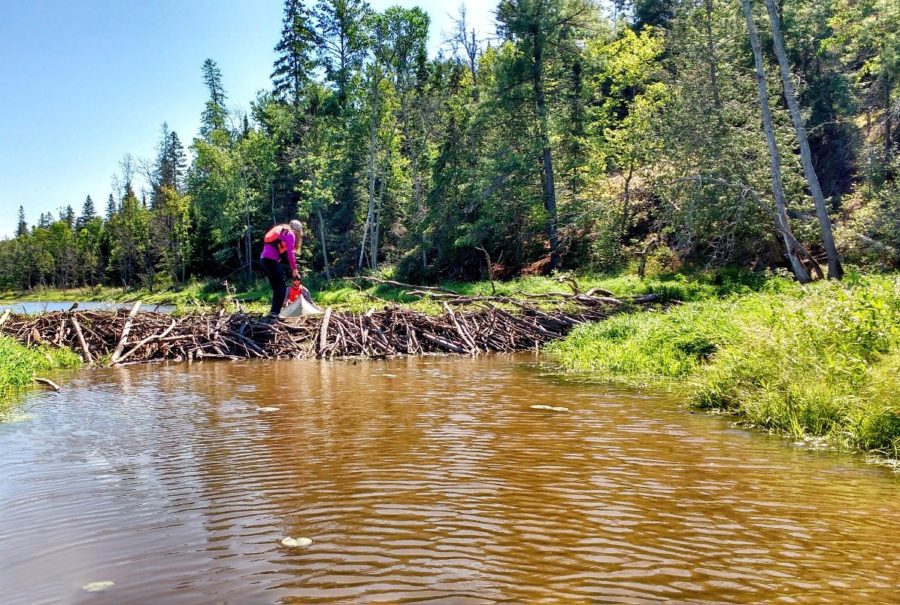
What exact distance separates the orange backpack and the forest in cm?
972

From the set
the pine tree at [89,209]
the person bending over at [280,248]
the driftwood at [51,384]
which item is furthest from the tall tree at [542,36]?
the pine tree at [89,209]

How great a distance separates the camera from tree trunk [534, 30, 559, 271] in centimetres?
2998

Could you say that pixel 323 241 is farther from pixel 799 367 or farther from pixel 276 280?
pixel 799 367

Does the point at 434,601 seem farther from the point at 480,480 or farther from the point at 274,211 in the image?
the point at 274,211

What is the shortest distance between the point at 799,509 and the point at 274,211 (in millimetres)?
49664

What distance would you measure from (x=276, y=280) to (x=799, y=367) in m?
11.0

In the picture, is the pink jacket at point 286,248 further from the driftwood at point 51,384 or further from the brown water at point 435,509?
the brown water at point 435,509

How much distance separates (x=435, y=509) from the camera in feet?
14.7

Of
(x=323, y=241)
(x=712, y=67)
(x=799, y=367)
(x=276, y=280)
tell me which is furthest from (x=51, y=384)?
(x=323, y=241)

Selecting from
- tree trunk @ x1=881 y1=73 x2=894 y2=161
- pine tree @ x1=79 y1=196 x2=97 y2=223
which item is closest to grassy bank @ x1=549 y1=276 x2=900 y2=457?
tree trunk @ x1=881 y1=73 x2=894 y2=161

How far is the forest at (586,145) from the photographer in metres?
23.2

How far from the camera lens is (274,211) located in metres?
50.4

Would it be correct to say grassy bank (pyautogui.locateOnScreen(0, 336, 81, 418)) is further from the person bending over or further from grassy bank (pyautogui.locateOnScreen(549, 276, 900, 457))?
grassy bank (pyautogui.locateOnScreen(549, 276, 900, 457))

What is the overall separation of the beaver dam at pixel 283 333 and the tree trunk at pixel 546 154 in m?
14.2
